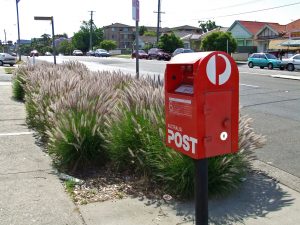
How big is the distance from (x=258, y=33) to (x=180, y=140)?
198ft

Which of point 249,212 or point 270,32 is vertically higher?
point 270,32

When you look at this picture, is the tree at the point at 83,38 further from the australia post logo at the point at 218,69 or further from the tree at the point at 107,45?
the australia post logo at the point at 218,69

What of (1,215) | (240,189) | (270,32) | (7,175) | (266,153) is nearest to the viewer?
(1,215)

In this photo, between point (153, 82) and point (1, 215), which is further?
point (153, 82)

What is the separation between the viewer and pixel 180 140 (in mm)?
2662

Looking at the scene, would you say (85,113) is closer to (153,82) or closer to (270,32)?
(153,82)

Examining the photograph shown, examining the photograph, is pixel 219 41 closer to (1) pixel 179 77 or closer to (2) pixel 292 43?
(2) pixel 292 43

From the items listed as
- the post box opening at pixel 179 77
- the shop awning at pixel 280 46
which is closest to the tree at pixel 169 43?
the shop awning at pixel 280 46

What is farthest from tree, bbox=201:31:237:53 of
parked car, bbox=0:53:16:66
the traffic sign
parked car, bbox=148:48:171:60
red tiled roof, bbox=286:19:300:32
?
the traffic sign

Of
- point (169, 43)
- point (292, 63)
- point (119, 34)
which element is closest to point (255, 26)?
point (169, 43)

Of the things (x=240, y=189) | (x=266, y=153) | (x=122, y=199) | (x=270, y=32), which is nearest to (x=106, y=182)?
(x=122, y=199)

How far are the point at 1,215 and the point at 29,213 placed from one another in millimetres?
260

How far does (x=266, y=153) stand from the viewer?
6.33 m

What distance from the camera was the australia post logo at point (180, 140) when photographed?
2.52m
